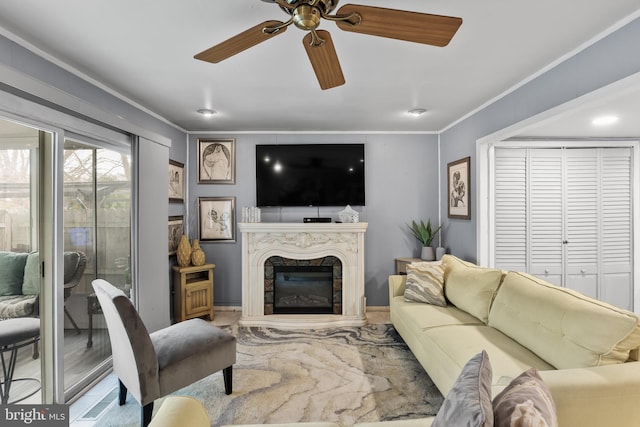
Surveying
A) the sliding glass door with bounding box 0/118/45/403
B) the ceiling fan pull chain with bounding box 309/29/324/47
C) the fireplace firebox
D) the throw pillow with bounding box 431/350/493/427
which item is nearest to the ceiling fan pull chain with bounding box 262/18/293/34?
the ceiling fan pull chain with bounding box 309/29/324/47

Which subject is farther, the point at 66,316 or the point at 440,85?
the point at 440,85

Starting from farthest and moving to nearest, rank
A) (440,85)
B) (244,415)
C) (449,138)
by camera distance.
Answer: (449,138) < (440,85) < (244,415)

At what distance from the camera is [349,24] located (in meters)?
1.38

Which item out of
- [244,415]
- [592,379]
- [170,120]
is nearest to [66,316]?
[244,415]

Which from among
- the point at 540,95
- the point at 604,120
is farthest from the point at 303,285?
the point at 604,120

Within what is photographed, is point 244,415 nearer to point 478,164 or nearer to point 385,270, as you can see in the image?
point 385,270

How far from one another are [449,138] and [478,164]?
2.96 ft

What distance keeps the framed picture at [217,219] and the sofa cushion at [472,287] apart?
9.07ft

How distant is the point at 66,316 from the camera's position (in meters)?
2.32

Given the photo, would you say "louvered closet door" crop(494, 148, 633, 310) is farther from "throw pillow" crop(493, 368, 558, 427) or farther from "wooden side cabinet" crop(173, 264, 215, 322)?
"wooden side cabinet" crop(173, 264, 215, 322)

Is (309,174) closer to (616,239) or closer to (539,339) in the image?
(539,339)

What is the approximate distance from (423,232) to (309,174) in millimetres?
1661

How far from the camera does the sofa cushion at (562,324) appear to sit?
61.8 inches

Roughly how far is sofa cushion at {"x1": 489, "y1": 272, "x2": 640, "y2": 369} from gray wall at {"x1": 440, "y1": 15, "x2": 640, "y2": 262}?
1187mm
